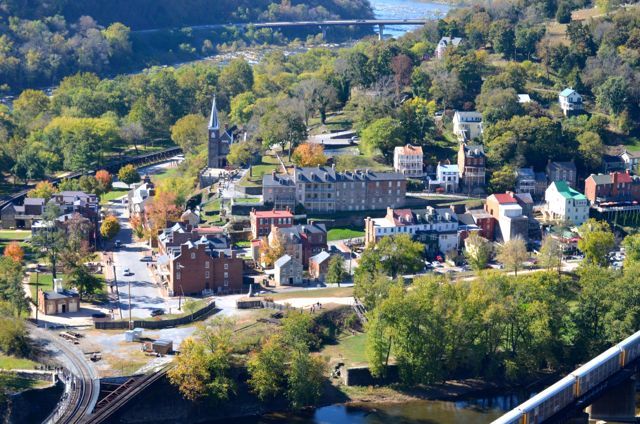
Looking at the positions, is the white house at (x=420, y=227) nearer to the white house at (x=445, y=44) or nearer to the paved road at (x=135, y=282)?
the paved road at (x=135, y=282)

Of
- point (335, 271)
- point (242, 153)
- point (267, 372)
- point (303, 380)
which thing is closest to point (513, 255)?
point (335, 271)

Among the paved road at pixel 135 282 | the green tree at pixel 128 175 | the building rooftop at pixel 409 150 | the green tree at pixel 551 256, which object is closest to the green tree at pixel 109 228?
the paved road at pixel 135 282

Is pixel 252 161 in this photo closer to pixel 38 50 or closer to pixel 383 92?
pixel 383 92

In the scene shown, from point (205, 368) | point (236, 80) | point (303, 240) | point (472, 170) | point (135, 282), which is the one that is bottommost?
point (205, 368)

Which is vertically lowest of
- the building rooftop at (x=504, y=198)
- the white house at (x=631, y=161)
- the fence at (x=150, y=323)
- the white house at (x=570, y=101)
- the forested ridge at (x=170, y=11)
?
the fence at (x=150, y=323)

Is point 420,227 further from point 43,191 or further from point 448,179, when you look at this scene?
point 43,191

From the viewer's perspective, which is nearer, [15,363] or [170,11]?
[15,363]
